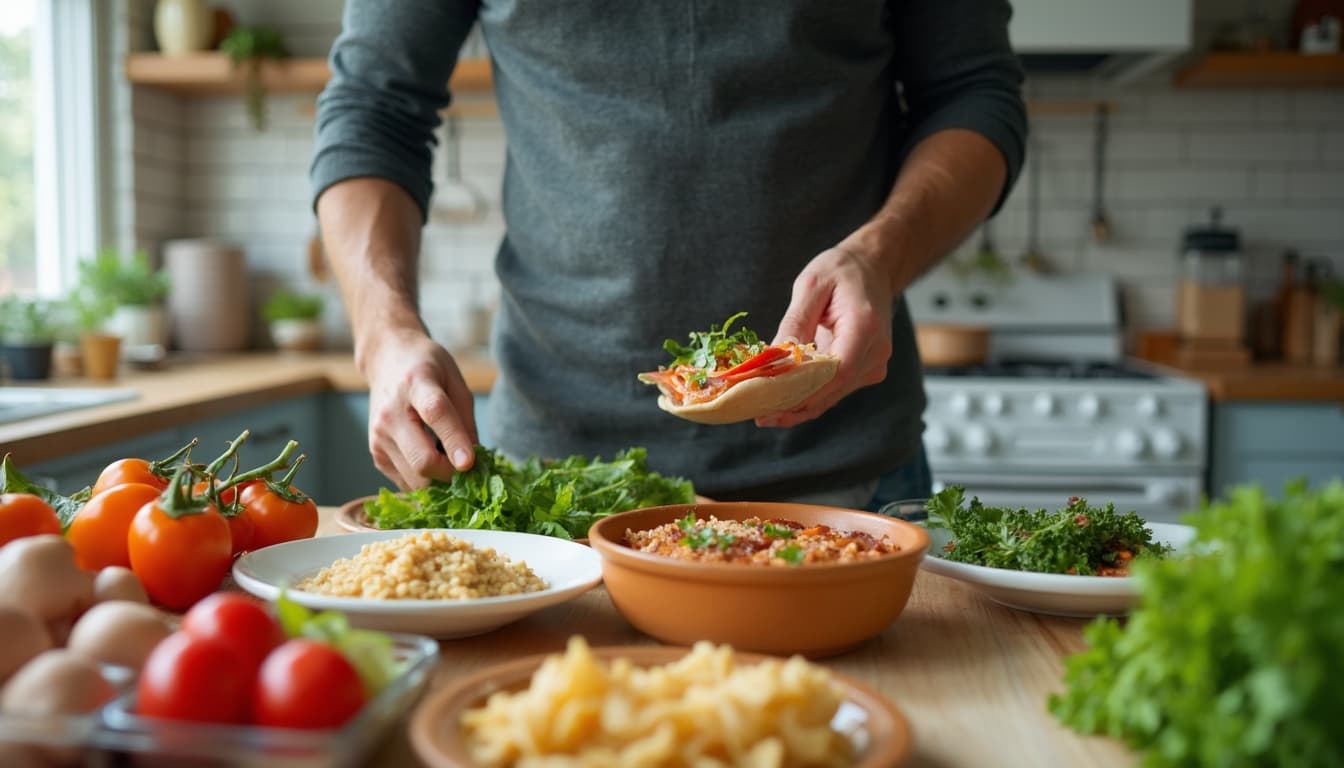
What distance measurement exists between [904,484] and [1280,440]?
1.70 meters

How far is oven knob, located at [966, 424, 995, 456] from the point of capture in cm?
301

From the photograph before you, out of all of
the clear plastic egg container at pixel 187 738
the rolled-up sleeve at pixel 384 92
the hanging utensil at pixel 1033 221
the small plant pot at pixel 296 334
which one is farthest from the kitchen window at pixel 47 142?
the clear plastic egg container at pixel 187 738

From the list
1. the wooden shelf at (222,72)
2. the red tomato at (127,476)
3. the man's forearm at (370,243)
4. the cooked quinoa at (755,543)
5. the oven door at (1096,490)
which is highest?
the wooden shelf at (222,72)

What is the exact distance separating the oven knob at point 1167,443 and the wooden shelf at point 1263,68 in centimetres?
118

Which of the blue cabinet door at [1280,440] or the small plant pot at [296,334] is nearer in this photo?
the blue cabinet door at [1280,440]

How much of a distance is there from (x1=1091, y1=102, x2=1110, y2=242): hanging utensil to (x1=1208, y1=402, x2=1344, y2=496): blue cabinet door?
902 millimetres

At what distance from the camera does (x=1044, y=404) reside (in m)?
3.03

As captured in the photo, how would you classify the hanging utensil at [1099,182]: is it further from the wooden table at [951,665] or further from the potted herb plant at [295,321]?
the wooden table at [951,665]

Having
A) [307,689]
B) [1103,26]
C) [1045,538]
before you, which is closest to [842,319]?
[1045,538]

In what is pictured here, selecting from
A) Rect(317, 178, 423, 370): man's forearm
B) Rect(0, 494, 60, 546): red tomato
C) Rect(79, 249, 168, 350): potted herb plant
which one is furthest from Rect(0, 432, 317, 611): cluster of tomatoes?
Rect(79, 249, 168, 350): potted herb plant

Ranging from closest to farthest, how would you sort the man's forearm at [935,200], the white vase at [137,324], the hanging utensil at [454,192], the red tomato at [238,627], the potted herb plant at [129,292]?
the red tomato at [238,627] → the man's forearm at [935,200] → the potted herb plant at [129,292] → the white vase at [137,324] → the hanging utensil at [454,192]

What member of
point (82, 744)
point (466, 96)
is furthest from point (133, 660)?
point (466, 96)

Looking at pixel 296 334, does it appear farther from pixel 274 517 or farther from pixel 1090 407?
pixel 274 517

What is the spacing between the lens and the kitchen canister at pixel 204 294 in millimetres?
3744
